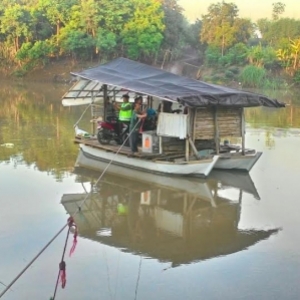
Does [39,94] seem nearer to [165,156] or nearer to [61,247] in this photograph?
[165,156]

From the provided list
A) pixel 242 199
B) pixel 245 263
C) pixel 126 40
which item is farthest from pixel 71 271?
pixel 126 40

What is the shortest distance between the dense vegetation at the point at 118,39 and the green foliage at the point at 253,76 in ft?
0.20

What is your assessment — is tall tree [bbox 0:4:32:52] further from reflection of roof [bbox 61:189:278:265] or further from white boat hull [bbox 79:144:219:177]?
reflection of roof [bbox 61:189:278:265]

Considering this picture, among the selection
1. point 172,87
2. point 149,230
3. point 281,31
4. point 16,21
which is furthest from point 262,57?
point 149,230

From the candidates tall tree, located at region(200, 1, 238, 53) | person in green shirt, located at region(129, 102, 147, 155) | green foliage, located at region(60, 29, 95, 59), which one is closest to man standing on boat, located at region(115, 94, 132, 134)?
person in green shirt, located at region(129, 102, 147, 155)

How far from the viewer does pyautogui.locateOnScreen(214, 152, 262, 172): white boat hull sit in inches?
398

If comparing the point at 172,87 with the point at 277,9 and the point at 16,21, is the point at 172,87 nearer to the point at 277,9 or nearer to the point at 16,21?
the point at 16,21

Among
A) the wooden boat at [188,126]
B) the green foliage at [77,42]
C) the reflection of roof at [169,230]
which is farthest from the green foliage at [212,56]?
the reflection of roof at [169,230]

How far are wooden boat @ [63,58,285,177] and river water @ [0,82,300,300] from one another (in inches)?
13.2

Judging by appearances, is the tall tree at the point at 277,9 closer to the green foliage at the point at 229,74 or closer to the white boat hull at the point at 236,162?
the green foliage at the point at 229,74

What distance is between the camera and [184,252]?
6.36 meters

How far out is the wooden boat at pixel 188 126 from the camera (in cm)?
956

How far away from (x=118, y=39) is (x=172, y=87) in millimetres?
26215

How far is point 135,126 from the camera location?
10094 millimetres
